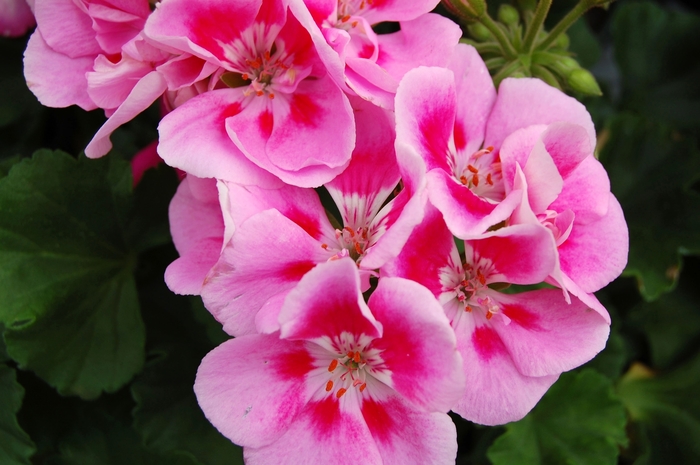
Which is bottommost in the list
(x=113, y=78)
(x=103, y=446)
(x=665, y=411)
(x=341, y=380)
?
(x=665, y=411)

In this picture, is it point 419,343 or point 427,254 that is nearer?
point 419,343

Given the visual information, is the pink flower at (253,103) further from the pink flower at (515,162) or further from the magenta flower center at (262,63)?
the pink flower at (515,162)

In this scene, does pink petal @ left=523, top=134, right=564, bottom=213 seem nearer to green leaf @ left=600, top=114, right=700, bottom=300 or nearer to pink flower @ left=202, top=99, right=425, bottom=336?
pink flower @ left=202, top=99, right=425, bottom=336

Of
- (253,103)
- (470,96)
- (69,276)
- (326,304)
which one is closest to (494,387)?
(326,304)

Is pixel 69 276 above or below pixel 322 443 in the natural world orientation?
below

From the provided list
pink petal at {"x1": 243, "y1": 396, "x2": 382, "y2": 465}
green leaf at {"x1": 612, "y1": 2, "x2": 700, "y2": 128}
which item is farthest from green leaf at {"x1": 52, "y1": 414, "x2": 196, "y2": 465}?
green leaf at {"x1": 612, "y1": 2, "x2": 700, "y2": 128}

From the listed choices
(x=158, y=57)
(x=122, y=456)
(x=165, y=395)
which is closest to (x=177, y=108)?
(x=158, y=57)

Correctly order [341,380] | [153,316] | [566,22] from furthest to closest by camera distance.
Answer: [153,316]
[566,22]
[341,380]

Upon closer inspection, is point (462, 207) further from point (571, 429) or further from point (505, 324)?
point (571, 429)
